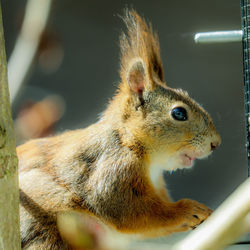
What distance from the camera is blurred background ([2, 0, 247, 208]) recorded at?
2.23m

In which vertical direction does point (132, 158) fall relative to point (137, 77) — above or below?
below

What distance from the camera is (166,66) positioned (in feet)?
7.51

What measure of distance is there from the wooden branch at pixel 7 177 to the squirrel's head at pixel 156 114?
520mm

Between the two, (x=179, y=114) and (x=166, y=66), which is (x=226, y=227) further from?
(x=166, y=66)

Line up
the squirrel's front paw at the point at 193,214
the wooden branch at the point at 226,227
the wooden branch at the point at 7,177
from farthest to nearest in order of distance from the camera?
1. the squirrel's front paw at the point at 193,214
2. the wooden branch at the point at 7,177
3. the wooden branch at the point at 226,227

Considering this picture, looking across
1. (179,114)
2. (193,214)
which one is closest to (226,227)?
(193,214)

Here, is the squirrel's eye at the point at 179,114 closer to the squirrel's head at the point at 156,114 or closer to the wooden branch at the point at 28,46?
the squirrel's head at the point at 156,114

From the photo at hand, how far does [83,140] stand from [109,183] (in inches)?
Answer: 6.9

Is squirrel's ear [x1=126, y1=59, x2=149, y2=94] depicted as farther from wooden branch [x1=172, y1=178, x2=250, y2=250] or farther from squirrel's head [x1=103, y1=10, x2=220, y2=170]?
wooden branch [x1=172, y1=178, x2=250, y2=250]

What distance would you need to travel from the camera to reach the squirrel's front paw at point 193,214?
1283mm

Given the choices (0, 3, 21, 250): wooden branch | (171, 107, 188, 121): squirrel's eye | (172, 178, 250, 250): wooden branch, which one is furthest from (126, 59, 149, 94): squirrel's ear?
(172, 178, 250, 250): wooden branch

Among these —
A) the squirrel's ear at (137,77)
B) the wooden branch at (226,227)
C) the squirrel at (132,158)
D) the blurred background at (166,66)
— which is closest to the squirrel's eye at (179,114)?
the squirrel at (132,158)

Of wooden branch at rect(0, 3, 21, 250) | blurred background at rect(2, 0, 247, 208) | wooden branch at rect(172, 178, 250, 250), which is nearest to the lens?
wooden branch at rect(172, 178, 250, 250)

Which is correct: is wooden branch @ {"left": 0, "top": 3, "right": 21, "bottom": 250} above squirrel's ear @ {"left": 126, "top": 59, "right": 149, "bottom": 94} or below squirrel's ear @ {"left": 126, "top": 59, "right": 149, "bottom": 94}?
below
